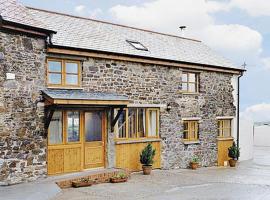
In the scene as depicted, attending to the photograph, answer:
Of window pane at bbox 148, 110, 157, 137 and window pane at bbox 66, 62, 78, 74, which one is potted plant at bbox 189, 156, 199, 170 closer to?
window pane at bbox 148, 110, 157, 137

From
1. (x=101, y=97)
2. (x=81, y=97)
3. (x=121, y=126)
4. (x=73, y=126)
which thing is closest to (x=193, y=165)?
(x=121, y=126)

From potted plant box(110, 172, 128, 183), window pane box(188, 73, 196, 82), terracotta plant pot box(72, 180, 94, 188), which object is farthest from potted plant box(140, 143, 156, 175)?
window pane box(188, 73, 196, 82)

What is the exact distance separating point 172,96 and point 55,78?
20.9 feet

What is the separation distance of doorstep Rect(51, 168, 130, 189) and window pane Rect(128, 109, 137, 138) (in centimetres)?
238

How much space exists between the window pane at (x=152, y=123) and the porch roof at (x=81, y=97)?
7.78 feet

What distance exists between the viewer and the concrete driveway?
39.0 ft

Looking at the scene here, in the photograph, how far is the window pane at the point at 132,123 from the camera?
1675cm

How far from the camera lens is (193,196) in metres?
12.0

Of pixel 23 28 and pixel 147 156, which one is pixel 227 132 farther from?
pixel 23 28

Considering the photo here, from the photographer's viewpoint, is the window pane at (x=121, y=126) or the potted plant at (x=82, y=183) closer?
the potted plant at (x=82, y=183)

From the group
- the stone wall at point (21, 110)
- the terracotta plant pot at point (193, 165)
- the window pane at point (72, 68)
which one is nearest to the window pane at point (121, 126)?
the window pane at point (72, 68)

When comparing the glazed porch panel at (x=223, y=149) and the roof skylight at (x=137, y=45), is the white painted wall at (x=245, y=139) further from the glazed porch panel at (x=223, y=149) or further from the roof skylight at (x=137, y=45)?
the roof skylight at (x=137, y=45)

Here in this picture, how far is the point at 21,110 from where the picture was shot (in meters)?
12.9

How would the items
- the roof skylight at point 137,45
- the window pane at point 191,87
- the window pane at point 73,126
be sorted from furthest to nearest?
1. the window pane at point 191,87
2. the roof skylight at point 137,45
3. the window pane at point 73,126
